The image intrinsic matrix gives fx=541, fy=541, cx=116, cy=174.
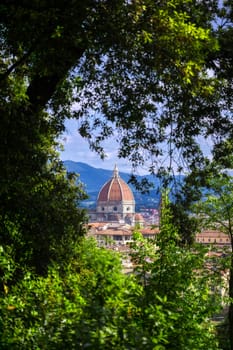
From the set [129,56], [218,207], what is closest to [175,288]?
[129,56]

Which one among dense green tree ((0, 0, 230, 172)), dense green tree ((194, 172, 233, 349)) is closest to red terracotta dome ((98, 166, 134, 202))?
dense green tree ((194, 172, 233, 349))

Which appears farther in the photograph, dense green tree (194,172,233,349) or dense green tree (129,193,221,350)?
dense green tree (194,172,233,349)

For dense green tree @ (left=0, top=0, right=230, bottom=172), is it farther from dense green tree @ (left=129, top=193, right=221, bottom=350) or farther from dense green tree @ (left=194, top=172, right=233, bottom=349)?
dense green tree @ (left=194, top=172, right=233, bottom=349)

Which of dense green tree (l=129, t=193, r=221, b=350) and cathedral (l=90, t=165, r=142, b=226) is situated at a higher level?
cathedral (l=90, t=165, r=142, b=226)

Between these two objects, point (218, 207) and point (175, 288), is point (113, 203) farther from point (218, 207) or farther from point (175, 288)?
point (175, 288)

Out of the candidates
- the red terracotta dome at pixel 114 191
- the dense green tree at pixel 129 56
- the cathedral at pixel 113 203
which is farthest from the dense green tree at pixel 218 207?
the red terracotta dome at pixel 114 191

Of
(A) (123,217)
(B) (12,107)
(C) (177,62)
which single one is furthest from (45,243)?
(A) (123,217)

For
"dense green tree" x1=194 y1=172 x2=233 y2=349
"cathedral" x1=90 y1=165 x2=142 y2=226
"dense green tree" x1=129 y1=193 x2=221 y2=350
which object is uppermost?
"cathedral" x1=90 y1=165 x2=142 y2=226

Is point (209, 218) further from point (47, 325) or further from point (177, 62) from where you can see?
point (47, 325)

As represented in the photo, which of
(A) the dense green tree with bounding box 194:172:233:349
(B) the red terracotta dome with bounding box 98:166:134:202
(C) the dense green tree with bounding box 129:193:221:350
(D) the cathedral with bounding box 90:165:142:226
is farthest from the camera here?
(B) the red terracotta dome with bounding box 98:166:134:202

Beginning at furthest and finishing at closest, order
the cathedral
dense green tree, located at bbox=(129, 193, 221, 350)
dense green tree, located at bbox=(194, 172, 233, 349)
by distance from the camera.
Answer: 1. the cathedral
2. dense green tree, located at bbox=(194, 172, 233, 349)
3. dense green tree, located at bbox=(129, 193, 221, 350)

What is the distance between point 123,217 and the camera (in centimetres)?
16412

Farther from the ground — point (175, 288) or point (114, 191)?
point (114, 191)

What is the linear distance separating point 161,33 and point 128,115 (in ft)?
7.98
